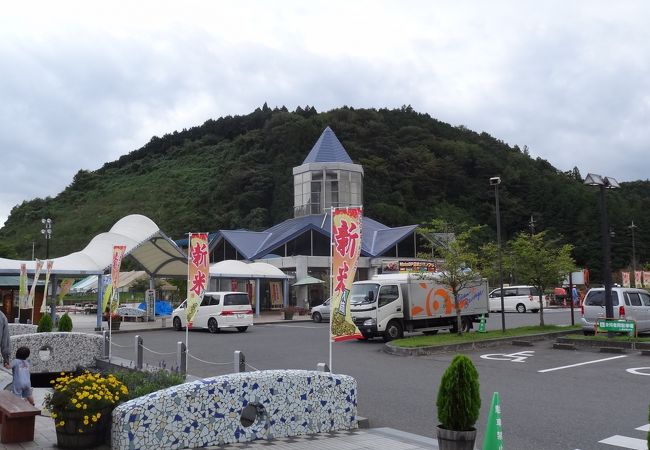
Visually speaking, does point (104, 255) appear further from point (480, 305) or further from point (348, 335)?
point (348, 335)

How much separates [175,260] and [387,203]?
49.3m

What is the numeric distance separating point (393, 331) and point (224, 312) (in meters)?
8.18

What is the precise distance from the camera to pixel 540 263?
21359 millimetres

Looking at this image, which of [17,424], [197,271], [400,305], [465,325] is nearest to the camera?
[17,424]

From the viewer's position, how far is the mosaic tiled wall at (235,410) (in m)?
6.25

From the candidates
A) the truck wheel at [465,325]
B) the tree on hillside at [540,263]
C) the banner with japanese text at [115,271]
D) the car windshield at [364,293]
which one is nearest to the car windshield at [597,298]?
the tree on hillside at [540,263]

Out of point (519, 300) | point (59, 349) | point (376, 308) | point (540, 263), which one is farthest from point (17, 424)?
point (519, 300)

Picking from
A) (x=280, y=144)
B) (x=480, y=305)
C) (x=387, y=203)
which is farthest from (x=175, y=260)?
(x=280, y=144)

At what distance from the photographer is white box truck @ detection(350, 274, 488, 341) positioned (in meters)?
19.0

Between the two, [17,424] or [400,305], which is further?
[400,305]

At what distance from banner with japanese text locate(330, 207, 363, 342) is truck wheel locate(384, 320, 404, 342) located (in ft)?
31.6

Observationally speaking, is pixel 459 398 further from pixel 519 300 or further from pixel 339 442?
pixel 519 300

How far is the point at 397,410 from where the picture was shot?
9062 millimetres

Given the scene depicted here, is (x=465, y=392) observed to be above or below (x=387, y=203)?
below
